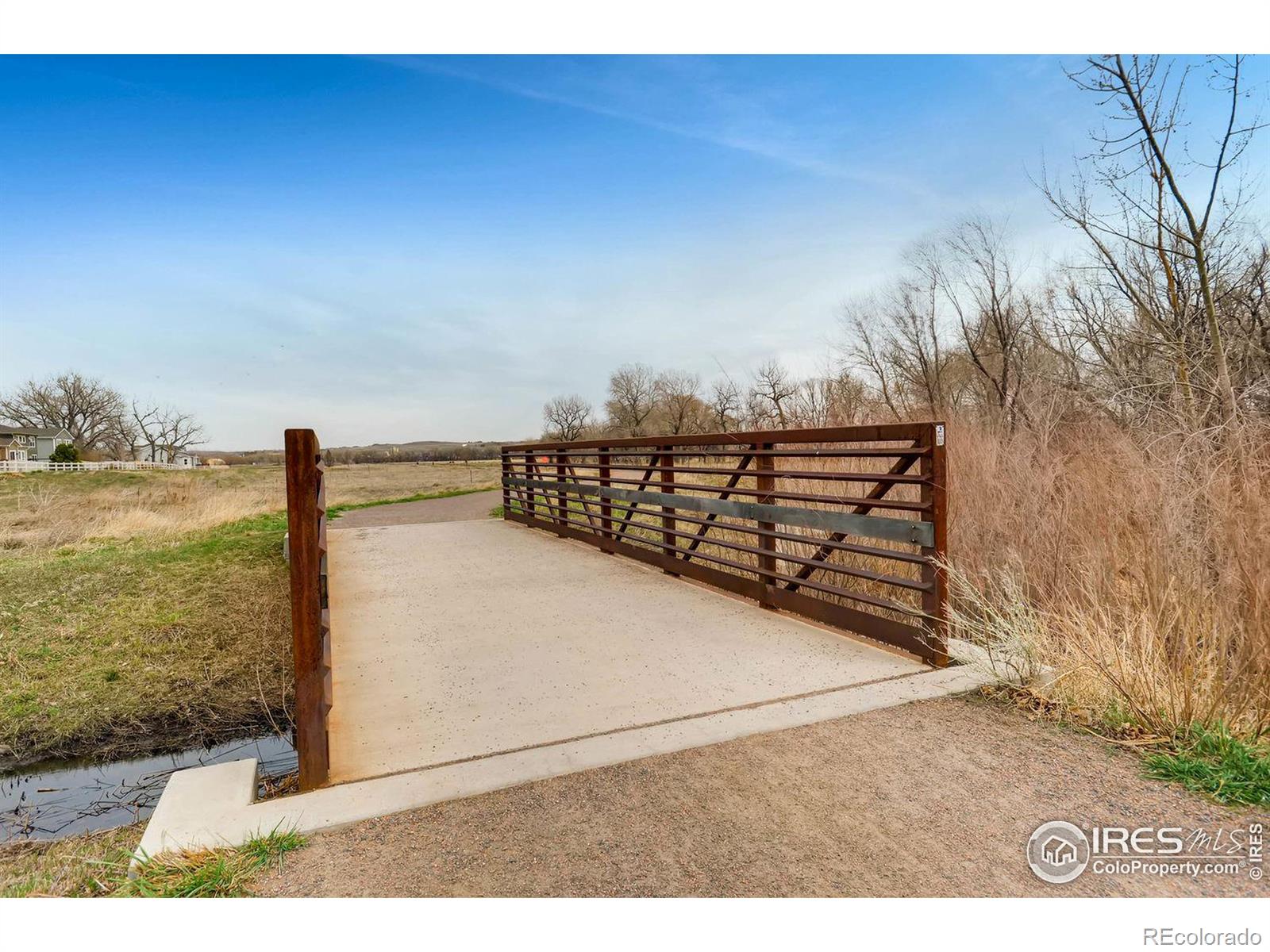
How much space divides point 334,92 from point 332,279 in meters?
4.38

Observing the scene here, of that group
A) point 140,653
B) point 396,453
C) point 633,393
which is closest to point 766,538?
point 140,653

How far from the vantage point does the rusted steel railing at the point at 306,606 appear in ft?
8.06

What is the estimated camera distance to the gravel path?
12.4 metres

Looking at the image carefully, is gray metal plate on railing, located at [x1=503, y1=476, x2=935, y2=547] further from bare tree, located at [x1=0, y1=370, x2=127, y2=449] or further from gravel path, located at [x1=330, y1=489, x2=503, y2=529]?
bare tree, located at [x1=0, y1=370, x2=127, y2=449]

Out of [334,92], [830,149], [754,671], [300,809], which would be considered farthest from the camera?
[830,149]

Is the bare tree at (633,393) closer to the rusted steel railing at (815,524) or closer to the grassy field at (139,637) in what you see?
the grassy field at (139,637)

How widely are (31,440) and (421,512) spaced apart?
196 feet

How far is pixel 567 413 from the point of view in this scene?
5141 cm

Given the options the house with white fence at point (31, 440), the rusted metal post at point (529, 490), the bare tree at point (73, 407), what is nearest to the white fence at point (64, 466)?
the bare tree at point (73, 407)

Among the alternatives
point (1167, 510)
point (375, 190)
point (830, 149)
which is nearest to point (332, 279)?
point (375, 190)

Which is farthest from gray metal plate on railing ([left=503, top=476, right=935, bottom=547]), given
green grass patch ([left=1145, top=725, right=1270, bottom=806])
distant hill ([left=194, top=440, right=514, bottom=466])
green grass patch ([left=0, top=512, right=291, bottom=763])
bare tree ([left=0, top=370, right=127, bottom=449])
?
bare tree ([left=0, top=370, right=127, bottom=449])
